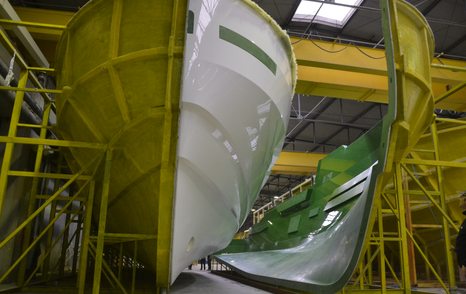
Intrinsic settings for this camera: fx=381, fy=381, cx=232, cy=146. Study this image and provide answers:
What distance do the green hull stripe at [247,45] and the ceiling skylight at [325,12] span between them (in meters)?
7.19

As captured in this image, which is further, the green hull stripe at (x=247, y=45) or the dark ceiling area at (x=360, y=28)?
the dark ceiling area at (x=360, y=28)

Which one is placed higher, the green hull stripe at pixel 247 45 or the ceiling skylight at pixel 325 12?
the ceiling skylight at pixel 325 12

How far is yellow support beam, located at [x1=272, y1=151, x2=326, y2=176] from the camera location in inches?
595

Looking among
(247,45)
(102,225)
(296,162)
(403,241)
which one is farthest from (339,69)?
(296,162)

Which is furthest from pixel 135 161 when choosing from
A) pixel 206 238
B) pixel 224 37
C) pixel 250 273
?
pixel 250 273

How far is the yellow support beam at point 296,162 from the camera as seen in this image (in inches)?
595

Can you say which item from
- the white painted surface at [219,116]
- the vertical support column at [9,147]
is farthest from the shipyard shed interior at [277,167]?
the white painted surface at [219,116]

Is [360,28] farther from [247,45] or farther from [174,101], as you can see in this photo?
[174,101]

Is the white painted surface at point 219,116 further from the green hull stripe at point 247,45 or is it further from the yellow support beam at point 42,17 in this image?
the yellow support beam at point 42,17

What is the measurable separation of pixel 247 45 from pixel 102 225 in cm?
234

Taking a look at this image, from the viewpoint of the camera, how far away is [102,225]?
3877 millimetres

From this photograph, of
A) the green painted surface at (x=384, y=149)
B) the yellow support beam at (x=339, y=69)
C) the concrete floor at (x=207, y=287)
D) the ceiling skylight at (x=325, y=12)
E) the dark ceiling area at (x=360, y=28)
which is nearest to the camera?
the green painted surface at (x=384, y=149)

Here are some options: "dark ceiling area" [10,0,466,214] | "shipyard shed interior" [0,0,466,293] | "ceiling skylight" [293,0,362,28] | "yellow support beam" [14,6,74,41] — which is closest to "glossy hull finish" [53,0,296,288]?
"shipyard shed interior" [0,0,466,293]

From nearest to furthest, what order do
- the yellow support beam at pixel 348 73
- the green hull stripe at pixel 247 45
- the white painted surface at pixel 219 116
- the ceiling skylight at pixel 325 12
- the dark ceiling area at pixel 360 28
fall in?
the white painted surface at pixel 219 116
the green hull stripe at pixel 247 45
the yellow support beam at pixel 348 73
the dark ceiling area at pixel 360 28
the ceiling skylight at pixel 325 12
